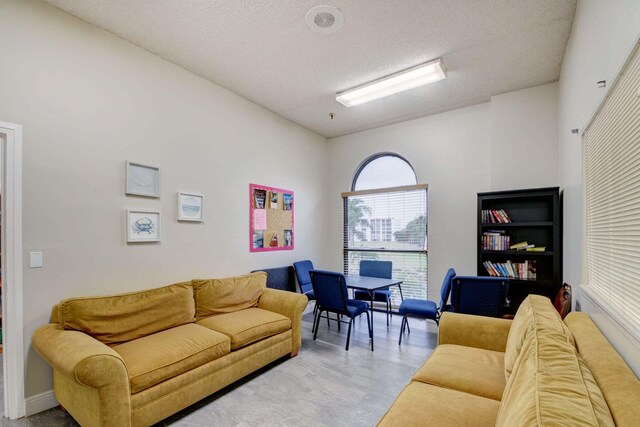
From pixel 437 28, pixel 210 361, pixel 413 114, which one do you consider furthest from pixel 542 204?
pixel 210 361

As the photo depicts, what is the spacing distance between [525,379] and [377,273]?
11.2 feet

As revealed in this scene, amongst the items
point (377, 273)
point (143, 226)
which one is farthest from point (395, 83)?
point (143, 226)

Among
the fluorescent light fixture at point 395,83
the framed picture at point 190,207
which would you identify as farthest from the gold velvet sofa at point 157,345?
the fluorescent light fixture at point 395,83

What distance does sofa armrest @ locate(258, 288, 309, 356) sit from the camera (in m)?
3.21

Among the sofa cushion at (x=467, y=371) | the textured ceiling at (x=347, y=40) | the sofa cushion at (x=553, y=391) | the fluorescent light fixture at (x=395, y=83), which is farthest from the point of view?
the fluorescent light fixture at (x=395, y=83)

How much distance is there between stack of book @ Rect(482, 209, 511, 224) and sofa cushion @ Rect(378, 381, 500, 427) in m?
2.50

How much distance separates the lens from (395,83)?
3.48 m

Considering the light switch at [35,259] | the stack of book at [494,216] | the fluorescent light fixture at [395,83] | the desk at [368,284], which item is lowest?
the desk at [368,284]

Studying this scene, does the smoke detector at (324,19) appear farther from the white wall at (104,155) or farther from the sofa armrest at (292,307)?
the sofa armrest at (292,307)

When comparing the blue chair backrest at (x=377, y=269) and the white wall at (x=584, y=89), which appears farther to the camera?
the blue chair backrest at (x=377, y=269)

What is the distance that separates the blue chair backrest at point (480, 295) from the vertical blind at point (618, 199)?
2.95 ft

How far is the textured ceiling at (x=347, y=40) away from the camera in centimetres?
237

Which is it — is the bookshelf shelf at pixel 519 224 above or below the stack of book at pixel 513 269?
above

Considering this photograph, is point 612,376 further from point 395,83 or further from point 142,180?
point 142,180
